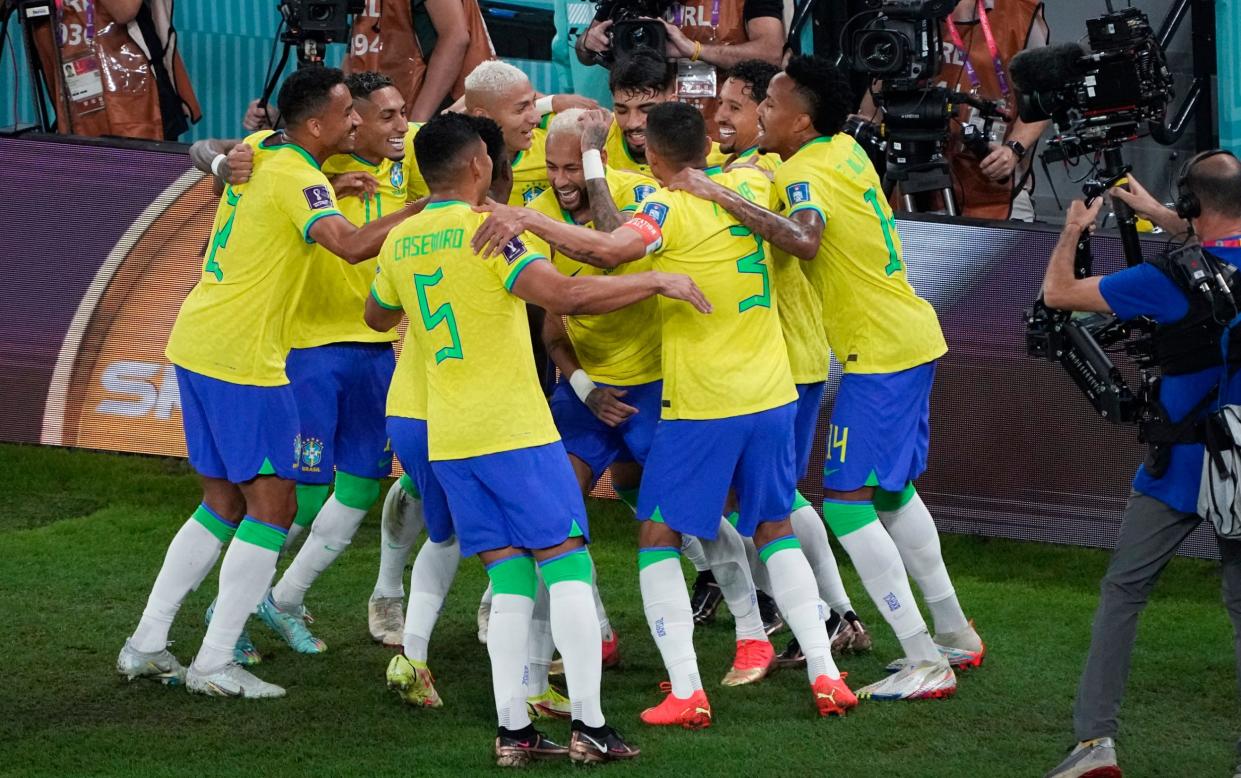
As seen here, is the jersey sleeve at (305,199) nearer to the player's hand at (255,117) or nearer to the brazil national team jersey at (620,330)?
the brazil national team jersey at (620,330)

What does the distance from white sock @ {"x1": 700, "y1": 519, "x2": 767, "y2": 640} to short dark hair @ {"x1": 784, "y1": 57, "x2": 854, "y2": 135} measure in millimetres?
1540

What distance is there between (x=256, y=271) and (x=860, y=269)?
2.20 m

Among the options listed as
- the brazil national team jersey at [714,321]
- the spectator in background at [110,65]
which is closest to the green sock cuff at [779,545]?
the brazil national team jersey at [714,321]

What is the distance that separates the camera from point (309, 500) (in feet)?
23.1

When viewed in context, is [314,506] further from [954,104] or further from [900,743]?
[954,104]

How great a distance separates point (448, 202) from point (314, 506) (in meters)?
1.91

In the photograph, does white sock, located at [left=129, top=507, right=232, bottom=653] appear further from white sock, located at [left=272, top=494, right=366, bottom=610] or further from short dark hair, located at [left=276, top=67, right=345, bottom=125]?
short dark hair, located at [left=276, top=67, right=345, bottom=125]

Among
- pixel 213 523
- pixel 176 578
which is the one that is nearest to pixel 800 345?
pixel 213 523

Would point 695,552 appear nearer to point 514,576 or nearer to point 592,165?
point 514,576

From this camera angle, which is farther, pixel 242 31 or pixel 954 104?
pixel 242 31

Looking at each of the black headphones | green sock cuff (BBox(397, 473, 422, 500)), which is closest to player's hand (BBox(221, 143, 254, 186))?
green sock cuff (BBox(397, 473, 422, 500))

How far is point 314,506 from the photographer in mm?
7051

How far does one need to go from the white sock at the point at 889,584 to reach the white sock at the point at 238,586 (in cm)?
210

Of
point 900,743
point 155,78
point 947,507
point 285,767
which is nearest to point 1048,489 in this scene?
point 947,507
